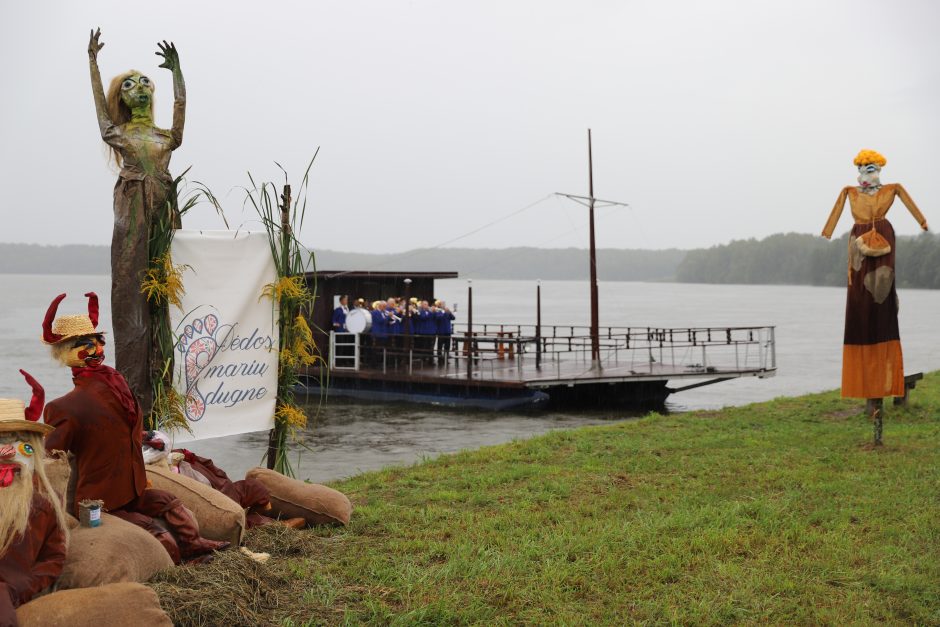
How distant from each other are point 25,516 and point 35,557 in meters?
0.30

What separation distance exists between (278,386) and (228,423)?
0.47 m

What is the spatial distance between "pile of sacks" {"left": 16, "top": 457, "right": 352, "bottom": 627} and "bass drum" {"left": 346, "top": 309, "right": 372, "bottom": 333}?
62.5ft

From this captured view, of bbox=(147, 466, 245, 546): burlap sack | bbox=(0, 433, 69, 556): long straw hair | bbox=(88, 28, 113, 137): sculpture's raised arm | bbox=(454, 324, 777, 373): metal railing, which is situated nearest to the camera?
bbox=(0, 433, 69, 556): long straw hair

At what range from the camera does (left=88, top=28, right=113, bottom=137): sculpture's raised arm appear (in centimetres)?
564

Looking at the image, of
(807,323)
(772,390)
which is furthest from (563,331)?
(772,390)

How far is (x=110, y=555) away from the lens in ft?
13.7

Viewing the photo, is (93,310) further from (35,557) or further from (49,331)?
(35,557)

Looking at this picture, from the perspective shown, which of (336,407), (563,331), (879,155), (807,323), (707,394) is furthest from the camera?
(807,323)

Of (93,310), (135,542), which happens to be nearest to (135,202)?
(93,310)

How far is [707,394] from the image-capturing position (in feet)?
96.0

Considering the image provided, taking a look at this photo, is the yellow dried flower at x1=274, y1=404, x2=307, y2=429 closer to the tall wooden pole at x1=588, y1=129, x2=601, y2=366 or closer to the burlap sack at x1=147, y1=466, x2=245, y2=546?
the burlap sack at x1=147, y1=466, x2=245, y2=546

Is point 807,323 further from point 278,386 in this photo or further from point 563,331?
point 278,386

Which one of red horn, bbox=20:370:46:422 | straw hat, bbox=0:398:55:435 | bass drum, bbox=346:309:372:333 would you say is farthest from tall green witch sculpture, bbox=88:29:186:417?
bass drum, bbox=346:309:372:333

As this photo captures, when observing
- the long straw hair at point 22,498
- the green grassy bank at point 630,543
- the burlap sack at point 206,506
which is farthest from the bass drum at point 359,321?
the long straw hair at point 22,498
